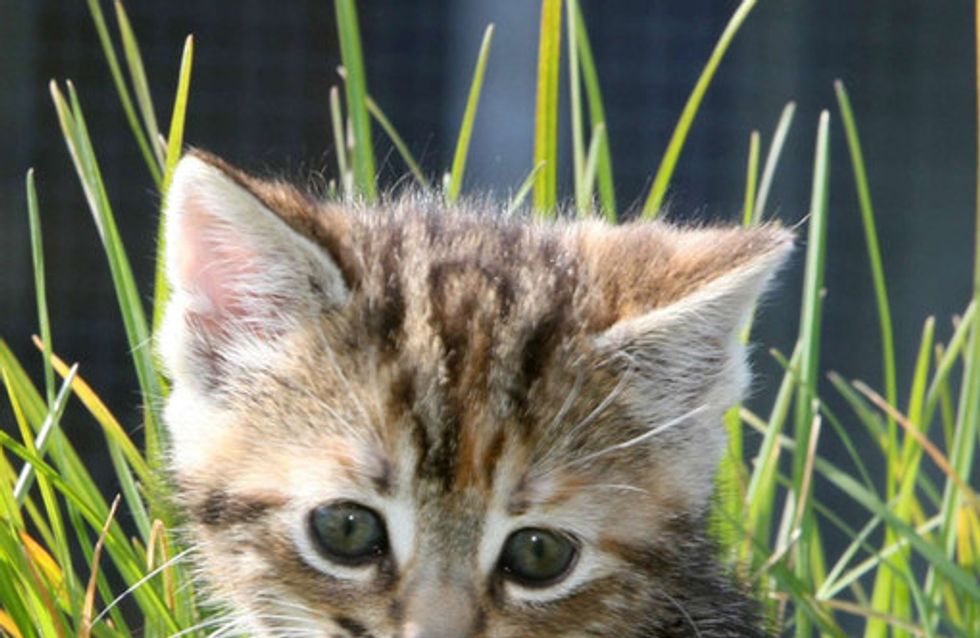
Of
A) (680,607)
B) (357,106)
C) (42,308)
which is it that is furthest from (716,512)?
(42,308)

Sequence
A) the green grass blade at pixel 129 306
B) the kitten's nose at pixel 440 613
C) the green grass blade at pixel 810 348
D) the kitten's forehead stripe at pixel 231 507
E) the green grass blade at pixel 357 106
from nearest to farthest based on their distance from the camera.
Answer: the kitten's nose at pixel 440 613 → the kitten's forehead stripe at pixel 231 507 → the green grass blade at pixel 129 306 → the green grass blade at pixel 810 348 → the green grass blade at pixel 357 106

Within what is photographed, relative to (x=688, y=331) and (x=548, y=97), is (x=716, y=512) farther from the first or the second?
(x=548, y=97)

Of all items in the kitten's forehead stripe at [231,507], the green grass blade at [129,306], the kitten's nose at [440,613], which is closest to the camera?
the kitten's nose at [440,613]

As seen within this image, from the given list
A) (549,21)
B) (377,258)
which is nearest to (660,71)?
(549,21)

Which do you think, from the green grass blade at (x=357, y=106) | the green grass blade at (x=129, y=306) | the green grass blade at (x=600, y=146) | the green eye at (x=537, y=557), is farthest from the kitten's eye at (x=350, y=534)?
the green grass blade at (x=600, y=146)

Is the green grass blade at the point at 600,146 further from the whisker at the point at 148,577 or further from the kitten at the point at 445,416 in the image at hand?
the whisker at the point at 148,577

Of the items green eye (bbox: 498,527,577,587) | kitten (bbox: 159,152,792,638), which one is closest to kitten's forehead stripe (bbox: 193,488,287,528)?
kitten (bbox: 159,152,792,638)

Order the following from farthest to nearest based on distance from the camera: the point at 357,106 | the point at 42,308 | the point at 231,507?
1. the point at 357,106
2. the point at 42,308
3. the point at 231,507
